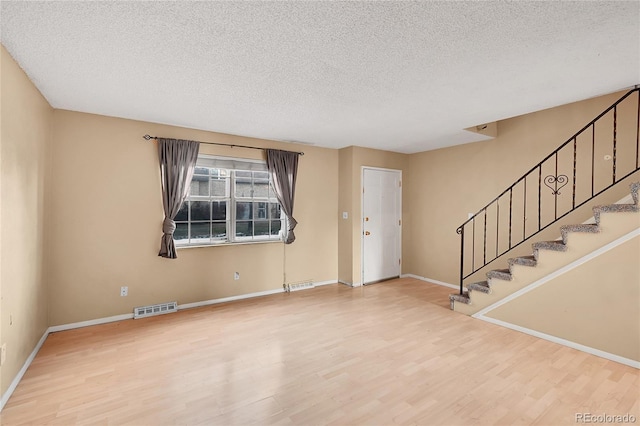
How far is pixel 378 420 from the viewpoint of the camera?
2016 millimetres

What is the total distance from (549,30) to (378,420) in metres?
2.76

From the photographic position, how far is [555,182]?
4020 millimetres

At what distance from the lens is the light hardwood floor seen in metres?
2.09

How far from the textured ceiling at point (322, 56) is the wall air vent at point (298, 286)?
2789 mm

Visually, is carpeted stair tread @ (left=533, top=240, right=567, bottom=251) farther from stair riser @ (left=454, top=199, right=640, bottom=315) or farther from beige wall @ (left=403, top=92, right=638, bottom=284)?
beige wall @ (left=403, top=92, right=638, bottom=284)

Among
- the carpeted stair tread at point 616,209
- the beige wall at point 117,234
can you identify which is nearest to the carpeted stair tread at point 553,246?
the carpeted stair tread at point 616,209

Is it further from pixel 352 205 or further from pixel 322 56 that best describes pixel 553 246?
pixel 322 56

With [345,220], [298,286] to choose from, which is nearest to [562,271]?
[345,220]

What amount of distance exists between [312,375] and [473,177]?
412cm

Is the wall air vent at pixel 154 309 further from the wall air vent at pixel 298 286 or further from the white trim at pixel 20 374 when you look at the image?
the wall air vent at pixel 298 286

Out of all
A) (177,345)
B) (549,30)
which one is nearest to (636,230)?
(549,30)

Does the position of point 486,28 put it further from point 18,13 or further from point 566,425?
point 18,13

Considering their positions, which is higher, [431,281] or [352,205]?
[352,205]

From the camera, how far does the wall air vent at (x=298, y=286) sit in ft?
16.4
